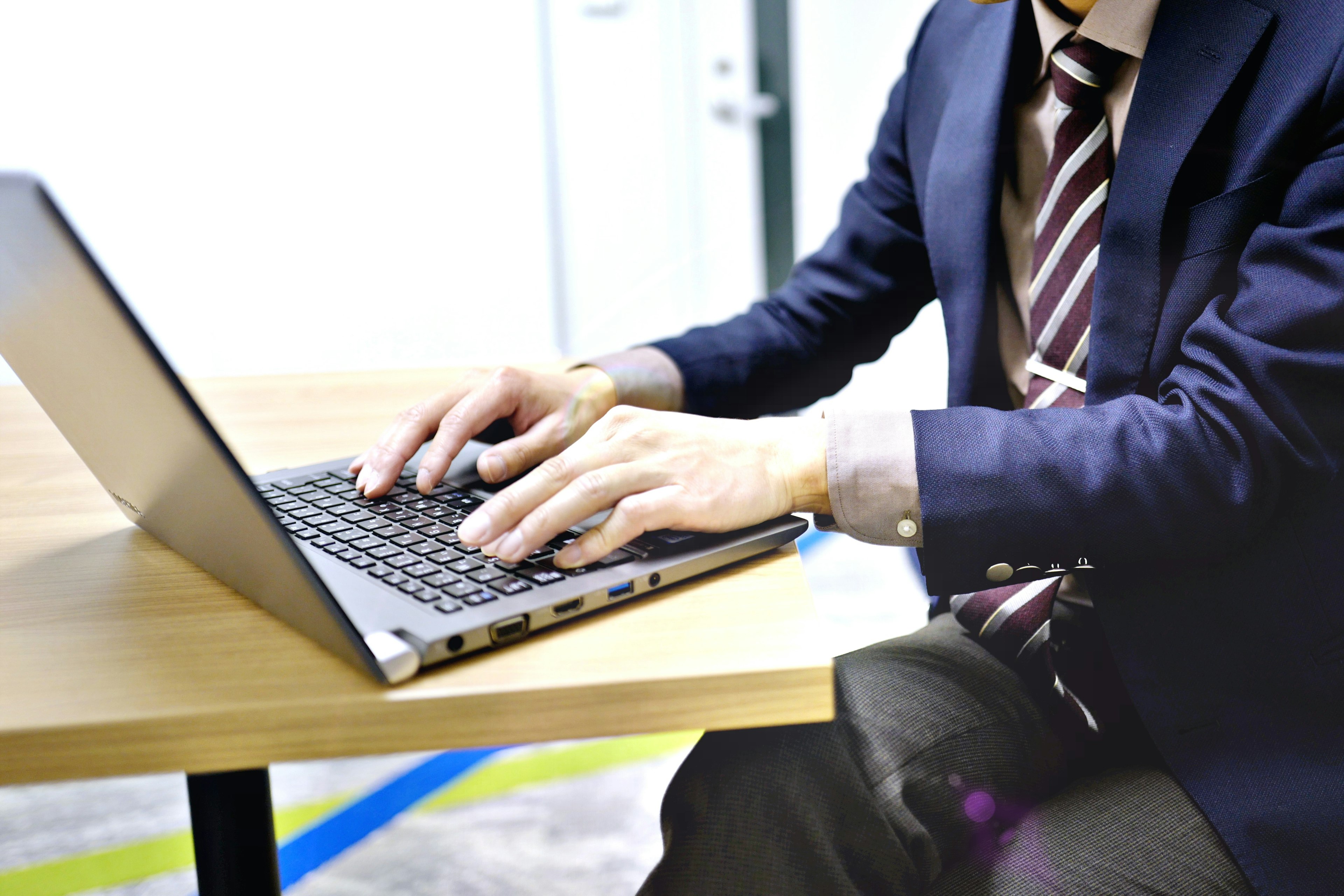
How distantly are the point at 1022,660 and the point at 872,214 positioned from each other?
0.52m

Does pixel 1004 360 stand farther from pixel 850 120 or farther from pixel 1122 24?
pixel 850 120

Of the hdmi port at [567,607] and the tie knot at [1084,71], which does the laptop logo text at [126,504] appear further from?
the tie knot at [1084,71]

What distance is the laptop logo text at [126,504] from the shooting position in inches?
25.5

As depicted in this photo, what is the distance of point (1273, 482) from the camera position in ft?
2.17

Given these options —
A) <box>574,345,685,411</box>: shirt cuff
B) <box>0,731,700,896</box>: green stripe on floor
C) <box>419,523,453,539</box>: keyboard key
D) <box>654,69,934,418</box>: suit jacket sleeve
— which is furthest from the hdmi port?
<box>0,731,700,896</box>: green stripe on floor


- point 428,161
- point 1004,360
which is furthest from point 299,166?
point 1004,360

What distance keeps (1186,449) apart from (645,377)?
45cm

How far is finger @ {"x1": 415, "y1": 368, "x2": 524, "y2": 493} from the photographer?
705 mm

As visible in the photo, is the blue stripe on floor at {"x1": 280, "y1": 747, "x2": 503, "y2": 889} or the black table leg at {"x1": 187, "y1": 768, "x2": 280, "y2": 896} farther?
the blue stripe on floor at {"x1": 280, "y1": 747, "x2": 503, "y2": 889}

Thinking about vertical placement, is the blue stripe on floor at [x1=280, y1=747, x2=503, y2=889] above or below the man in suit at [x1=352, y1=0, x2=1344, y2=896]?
below

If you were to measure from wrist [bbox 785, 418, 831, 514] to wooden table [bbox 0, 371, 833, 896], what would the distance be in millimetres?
47

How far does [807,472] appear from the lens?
0.65 metres

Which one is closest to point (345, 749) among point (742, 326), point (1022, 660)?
point (1022, 660)

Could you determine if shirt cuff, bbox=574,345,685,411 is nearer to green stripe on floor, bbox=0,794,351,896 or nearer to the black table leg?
the black table leg
